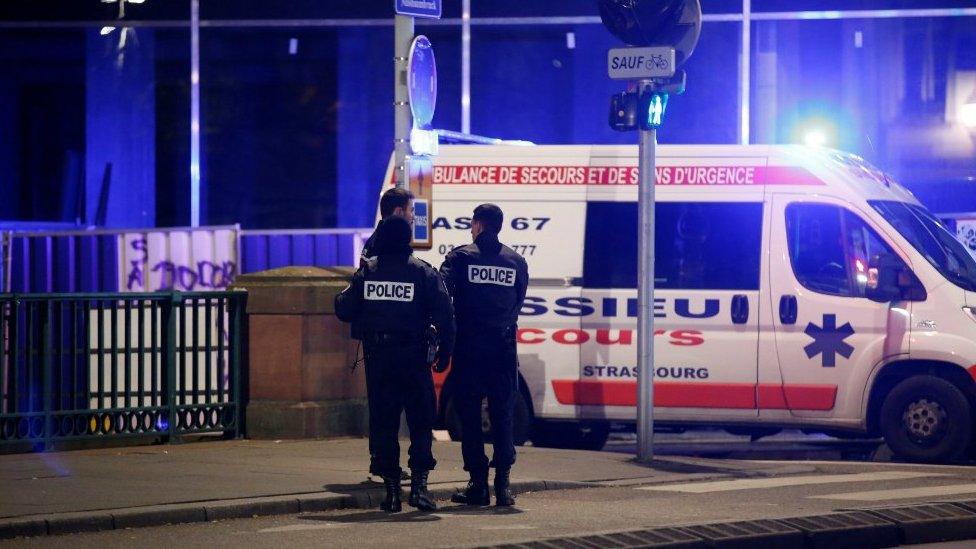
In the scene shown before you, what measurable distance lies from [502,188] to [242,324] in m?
2.24

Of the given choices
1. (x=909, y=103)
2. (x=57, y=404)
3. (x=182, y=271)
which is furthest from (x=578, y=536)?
(x=909, y=103)

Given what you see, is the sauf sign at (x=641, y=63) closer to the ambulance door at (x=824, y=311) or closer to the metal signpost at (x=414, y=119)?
the metal signpost at (x=414, y=119)

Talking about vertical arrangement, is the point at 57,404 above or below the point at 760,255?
below

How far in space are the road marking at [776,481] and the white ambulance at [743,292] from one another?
47.9 inches

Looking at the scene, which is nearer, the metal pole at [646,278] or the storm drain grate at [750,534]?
the storm drain grate at [750,534]

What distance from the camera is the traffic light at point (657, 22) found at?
1234 cm

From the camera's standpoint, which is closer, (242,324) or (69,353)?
(69,353)

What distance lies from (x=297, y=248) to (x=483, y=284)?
8711mm

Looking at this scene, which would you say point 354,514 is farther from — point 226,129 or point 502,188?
point 226,129

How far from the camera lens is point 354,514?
10.0 meters

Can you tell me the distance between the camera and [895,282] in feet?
44.3

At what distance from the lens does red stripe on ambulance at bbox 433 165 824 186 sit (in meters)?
13.9

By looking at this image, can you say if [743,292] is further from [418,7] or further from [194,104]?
[194,104]

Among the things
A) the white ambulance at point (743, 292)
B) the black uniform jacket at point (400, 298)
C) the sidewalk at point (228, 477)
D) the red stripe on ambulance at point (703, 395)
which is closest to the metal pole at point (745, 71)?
the white ambulance at point (743, 292)
